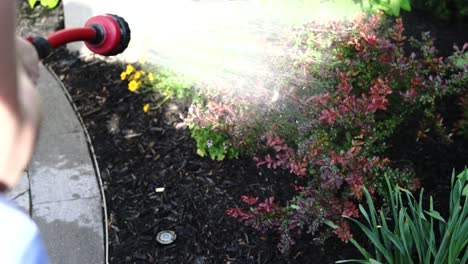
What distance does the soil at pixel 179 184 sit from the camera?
3.03 metres

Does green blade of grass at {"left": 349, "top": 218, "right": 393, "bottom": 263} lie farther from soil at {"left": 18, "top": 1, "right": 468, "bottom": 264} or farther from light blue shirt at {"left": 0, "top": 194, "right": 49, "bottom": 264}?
light blue shirt at {"left": 0, "top": 194, "right": 49, "bottom": 264}

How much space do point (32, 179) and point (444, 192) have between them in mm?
2050

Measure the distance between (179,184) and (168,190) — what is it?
6cm

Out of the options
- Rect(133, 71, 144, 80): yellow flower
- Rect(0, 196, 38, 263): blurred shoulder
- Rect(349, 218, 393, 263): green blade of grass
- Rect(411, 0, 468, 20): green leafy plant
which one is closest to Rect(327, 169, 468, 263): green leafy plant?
Rect(349, 218, 393, 263): green blade of grass

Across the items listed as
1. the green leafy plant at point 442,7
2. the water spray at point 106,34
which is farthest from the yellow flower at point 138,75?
the water spray at point 106,34

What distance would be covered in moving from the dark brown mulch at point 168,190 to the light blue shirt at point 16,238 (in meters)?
1.91

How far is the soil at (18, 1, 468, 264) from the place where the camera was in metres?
3.03

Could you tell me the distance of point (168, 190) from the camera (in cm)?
337

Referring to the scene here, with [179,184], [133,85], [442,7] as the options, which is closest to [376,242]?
[179,184]

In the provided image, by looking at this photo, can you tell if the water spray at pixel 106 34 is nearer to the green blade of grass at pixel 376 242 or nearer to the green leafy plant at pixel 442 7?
the green blade of grass at pixel 376 242

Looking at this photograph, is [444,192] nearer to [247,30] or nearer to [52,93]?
[247,30]

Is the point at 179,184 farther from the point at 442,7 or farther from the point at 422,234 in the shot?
the point at 442,7

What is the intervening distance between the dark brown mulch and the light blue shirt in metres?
1.91

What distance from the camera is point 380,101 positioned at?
2.87 metres
